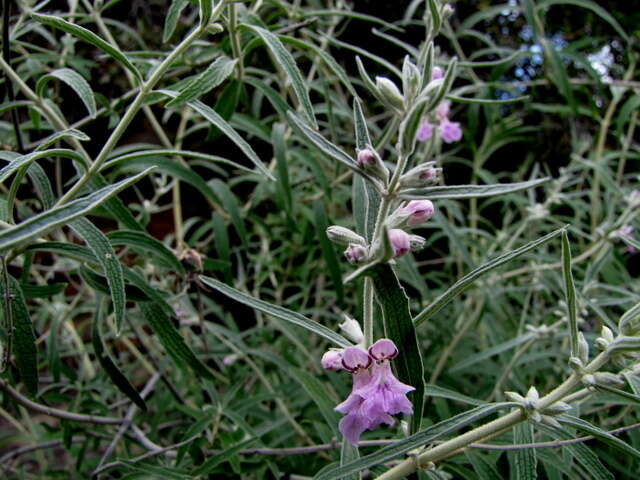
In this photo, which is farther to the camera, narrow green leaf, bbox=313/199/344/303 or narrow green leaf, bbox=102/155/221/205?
narrow green leaf, bbox=313/199/344/303

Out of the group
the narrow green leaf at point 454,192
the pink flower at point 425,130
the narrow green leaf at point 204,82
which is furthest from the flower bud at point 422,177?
the pink flower at point 425,130

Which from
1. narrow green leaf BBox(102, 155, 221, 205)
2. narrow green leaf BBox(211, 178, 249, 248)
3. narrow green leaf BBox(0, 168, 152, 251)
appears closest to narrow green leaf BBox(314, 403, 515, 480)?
narrow green leaf BBox(0, 168, 152, 251)

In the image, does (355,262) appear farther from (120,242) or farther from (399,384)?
(120,242)

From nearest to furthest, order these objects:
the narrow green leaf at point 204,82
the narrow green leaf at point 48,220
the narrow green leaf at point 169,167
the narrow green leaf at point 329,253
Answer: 1. the narrow green leaf at point 48,220
2. the narrow green leaf at point 204,82
3. the narrow green leaf at point 169,167
4. the narrow green leaf at point 329,253

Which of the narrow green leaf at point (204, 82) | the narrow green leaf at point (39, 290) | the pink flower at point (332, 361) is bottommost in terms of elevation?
the narrow green leaf at point (39, 290)

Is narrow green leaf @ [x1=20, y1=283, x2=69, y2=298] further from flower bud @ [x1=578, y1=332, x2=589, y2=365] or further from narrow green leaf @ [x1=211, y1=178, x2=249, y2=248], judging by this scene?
flower bud @ [x1=578, y1=332, x2=589, y2=365]

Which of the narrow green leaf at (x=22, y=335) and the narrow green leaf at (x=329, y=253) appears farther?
the narrow green leaf at (x=329, y=253)

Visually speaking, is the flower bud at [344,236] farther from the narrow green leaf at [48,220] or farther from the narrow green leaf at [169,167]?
the narrow green leaf at [169,167]

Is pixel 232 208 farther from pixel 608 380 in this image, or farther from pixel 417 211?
pixel 608 380
